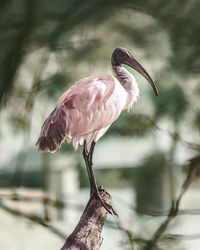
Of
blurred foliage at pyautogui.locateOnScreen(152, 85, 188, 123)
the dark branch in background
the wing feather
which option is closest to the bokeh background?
blurred foliage at pyautogui.locateOnScreen(152, 85, 188, 123)

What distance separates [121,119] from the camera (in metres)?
1.92

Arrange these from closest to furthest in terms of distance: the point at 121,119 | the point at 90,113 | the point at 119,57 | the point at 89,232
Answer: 1. the point at 89,232
2. the point at 90,113
3. the point at 119,57
4. the point at 121,119

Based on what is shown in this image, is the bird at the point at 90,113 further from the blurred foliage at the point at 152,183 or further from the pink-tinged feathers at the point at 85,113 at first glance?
the blurred foliage at the point at 152,183

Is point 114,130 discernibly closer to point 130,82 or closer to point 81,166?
point 81,166

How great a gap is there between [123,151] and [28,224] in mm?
368

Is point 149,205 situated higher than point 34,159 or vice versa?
point 34,159

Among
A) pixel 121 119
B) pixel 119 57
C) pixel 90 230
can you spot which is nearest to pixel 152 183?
pixel 121 119

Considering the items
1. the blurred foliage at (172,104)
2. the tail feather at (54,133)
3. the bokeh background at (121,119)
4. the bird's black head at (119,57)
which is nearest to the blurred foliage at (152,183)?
the bokeh background at (121,119)

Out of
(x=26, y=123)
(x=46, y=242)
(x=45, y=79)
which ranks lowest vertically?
(x=46, y=242)

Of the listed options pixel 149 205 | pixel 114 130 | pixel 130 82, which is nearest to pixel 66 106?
pixel 130 82

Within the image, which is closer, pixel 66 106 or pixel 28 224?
pixel 66 106

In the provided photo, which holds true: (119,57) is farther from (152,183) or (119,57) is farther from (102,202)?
(152,183)

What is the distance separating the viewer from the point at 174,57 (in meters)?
1.96

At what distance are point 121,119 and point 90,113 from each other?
0.51 metres
